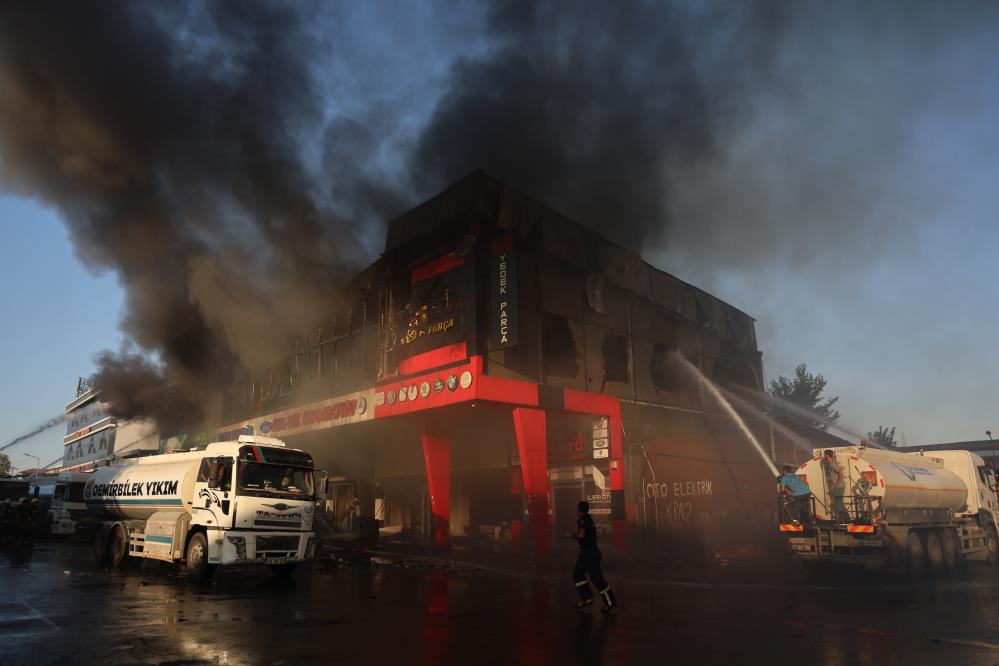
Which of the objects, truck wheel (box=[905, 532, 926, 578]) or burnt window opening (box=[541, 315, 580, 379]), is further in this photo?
burnt window opening (box=[541, 315, 580, 379])

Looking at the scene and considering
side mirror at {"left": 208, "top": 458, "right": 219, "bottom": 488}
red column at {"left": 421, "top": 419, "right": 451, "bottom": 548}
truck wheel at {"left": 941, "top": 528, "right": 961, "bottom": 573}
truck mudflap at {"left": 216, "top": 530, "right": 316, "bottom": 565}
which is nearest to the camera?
truck mudflap at {"left": 216, "top": 530, "right": 316, "bottom": 565}

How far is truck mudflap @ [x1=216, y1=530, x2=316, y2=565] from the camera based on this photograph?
39.5 feet

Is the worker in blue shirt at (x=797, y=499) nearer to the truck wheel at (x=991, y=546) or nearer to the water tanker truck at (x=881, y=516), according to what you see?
the water tanker truck at (x=881, y=516)

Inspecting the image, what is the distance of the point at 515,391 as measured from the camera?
20484mm

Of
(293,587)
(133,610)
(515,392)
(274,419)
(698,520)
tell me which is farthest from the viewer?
(274,419)

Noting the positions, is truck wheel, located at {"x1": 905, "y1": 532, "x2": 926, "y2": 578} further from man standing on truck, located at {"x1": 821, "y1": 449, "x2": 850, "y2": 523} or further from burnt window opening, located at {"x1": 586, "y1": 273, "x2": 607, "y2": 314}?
burnt window opening, located at {"x1": 586, "y1": 273, "x2": 607, "y2": 314}

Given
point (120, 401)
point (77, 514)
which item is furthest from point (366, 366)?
point (120, 401)

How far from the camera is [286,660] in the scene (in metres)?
6.16

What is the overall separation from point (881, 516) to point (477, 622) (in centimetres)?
1032

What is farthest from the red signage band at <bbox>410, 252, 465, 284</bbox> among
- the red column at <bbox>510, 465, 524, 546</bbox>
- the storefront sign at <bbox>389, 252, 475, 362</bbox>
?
the red column at <bbox>510, 465, 524, 546</bbox>

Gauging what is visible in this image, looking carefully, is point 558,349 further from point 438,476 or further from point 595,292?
point 438,476

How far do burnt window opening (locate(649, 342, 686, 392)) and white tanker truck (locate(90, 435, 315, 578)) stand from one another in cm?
1711

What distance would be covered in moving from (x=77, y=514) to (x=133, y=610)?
63.5 feet

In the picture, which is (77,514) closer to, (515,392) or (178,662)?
(515,392)
